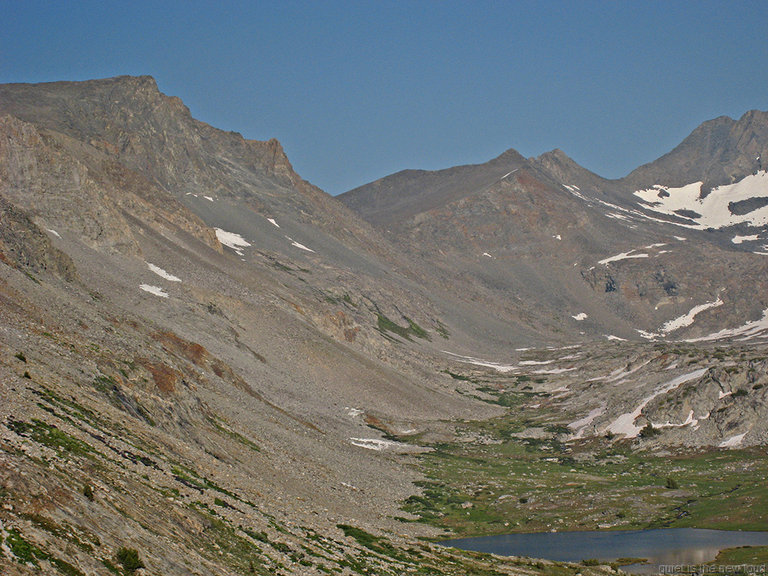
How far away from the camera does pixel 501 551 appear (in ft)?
196

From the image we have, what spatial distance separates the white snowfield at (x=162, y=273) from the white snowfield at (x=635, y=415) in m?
68.0

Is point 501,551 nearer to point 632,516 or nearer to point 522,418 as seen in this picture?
point 632,516

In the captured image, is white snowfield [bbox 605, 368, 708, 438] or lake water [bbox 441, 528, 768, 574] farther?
white snowfield [bbox 605, 368, 708, 438]

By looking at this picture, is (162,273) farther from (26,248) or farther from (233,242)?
(233,242)

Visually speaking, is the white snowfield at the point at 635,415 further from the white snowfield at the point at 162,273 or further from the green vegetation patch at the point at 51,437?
the green vegetation patch at the point at 51,437

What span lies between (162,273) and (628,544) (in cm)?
8401

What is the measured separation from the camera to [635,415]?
11050cm

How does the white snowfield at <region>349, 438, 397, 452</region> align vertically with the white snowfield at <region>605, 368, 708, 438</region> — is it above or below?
below

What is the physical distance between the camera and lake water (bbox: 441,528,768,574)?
52.6m

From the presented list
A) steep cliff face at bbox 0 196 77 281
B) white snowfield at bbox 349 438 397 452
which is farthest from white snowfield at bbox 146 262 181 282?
white snowfield at bbox 349 438 397 452

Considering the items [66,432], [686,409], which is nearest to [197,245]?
[686,409]

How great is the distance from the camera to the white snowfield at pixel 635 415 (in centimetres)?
10769

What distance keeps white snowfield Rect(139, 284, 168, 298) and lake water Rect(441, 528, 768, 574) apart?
6219 centimetres

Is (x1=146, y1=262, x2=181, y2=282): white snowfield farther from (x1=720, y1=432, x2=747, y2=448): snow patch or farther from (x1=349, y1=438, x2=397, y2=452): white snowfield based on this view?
(x1=720, y1=432, x2=747, y2=448): snow patch
